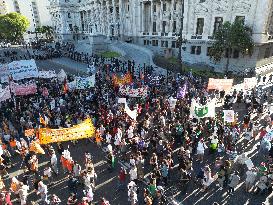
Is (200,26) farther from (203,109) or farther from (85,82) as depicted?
(203,109)

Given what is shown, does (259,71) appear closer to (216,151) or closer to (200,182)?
(216,151)

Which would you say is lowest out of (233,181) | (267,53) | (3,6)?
(233,181)

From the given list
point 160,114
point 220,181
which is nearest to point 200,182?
point 220,181

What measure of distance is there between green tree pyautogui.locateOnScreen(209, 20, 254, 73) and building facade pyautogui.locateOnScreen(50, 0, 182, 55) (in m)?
10.8

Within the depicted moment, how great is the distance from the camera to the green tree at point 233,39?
3212cm

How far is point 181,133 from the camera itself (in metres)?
17.4

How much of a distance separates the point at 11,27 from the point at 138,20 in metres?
41.8

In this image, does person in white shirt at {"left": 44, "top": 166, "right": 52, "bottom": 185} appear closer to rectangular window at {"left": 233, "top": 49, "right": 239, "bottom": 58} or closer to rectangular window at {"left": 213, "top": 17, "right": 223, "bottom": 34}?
rectangular window at {"left": 233, "top": 49, "right": 239, "bottom": 58}

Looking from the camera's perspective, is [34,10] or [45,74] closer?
[45,74]

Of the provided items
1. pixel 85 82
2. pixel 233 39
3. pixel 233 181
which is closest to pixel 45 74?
pixel 85 82

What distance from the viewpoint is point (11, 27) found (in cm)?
7788

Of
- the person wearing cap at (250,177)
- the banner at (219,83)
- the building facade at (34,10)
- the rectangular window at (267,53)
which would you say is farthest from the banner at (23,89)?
the building facade at (34,10)

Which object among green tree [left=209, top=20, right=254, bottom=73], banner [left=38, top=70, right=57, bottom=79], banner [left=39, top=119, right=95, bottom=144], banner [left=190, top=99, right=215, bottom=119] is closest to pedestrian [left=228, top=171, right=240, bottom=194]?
banner [left=190, top=99, right=215, bottom=119]

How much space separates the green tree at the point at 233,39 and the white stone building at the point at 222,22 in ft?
4.83
